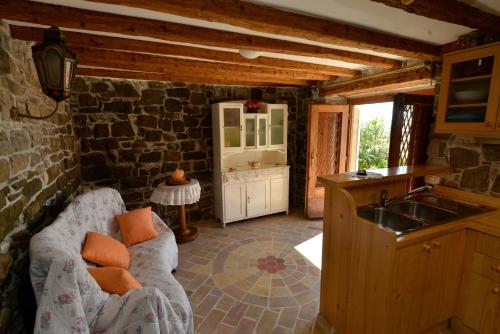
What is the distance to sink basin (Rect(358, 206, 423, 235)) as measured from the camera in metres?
1.87

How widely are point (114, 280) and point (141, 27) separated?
169 cm

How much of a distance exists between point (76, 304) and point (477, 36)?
3237mm

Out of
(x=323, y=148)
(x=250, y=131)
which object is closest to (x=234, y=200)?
(x=250, y=131)

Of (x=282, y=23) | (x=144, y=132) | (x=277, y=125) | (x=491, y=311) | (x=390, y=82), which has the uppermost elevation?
(x=282, y=23)

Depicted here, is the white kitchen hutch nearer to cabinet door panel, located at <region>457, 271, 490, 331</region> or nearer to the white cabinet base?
the white cabinet base

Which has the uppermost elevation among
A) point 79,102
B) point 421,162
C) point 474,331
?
point 79,102

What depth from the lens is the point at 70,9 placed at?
1.54 m

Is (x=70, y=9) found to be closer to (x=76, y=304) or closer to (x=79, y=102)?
(x=76, y=304)

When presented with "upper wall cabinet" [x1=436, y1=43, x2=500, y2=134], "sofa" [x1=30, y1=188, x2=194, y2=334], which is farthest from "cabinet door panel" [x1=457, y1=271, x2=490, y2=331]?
"sofa" [x1=30, y1=188, x2=194, y2=334]

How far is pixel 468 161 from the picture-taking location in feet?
7.14

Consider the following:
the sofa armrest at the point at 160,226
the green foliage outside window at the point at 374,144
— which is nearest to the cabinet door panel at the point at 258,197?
the sofa armrest at the point at 160,226

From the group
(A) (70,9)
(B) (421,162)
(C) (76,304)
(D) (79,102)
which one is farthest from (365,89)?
(D) (79,102)

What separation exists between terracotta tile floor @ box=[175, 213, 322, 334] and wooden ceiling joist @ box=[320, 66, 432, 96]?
6.87 ft

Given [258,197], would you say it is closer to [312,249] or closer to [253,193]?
[253,193]
